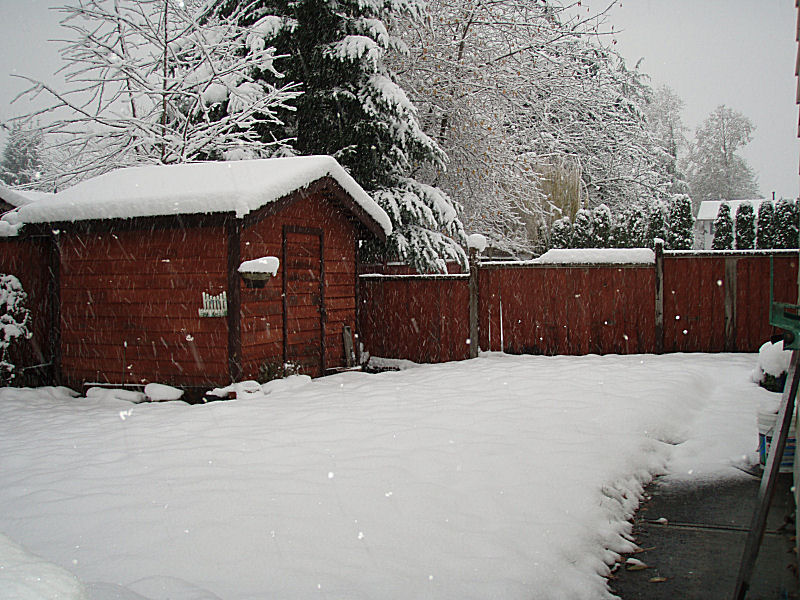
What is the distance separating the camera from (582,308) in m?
11.8

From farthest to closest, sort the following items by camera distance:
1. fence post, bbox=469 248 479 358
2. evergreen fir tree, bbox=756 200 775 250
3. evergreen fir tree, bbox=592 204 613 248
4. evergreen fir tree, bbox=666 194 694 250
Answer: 1. evergreen fir tree, bbox=592 204 613 248
2. evergreen fir tree, bbox=666 194 694 250
3. evergreen fir tree, bbox=756 200 775 250
4. fence post, bbox=469 248 479 358

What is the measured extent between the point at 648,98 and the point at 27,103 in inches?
983

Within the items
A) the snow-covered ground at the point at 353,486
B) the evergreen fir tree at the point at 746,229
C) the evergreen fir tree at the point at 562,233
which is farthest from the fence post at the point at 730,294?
the evergreen fir tree at the point at 562,233

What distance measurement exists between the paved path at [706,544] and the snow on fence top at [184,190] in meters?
5.84

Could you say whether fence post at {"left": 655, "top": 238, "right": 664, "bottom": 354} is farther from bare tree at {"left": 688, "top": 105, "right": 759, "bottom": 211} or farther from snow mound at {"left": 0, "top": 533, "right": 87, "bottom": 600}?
bare tree at {"left": 688, "top": 105, "right": 759, "bottom": 211}

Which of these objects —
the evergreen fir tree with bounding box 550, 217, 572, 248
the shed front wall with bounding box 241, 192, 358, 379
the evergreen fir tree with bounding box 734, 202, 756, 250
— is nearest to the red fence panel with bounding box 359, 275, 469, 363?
the shed front wall with bounding box 241, 192, 358, 379

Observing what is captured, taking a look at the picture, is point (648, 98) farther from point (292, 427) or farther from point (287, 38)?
point (292, 427)

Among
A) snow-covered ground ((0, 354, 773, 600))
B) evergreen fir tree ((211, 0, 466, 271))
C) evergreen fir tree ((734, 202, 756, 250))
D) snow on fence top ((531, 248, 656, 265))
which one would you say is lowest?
snow-covered ground ((0, 354, 773, 600))

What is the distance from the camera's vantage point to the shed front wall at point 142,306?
8.70 metres

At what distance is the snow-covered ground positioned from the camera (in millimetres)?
3371

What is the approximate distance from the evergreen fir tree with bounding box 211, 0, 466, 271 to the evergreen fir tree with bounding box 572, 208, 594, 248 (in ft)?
17.3

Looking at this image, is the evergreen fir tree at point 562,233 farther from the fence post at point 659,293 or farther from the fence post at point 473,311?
the fence post at point 473,311

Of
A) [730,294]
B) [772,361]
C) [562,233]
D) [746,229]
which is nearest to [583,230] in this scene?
[562,233]

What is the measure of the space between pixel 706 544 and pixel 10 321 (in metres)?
9.62
